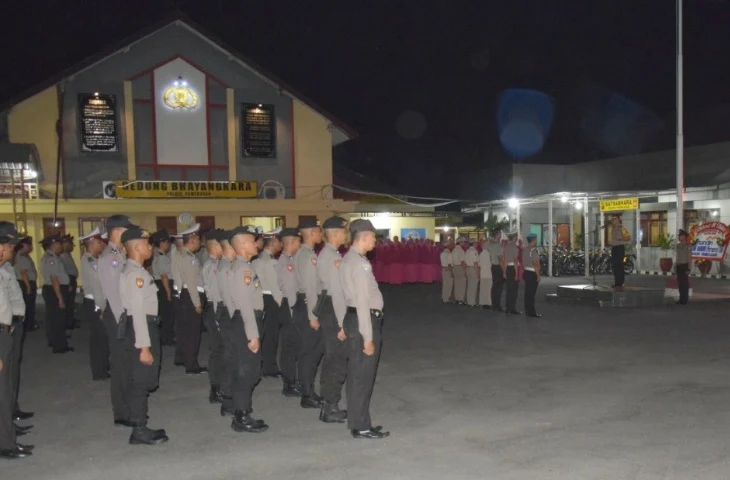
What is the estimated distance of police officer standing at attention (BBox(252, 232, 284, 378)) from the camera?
7.52 metres

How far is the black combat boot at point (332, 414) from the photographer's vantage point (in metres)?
6.12

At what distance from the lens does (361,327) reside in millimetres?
5410

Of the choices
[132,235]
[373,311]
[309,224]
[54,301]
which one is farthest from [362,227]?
[54,301]

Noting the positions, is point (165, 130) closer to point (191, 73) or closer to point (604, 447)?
point (191, 73)

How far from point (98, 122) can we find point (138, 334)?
731 inches

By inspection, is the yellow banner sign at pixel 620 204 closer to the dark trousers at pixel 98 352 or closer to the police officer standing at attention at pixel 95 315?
the police officer standing at attention at pixel 95 315

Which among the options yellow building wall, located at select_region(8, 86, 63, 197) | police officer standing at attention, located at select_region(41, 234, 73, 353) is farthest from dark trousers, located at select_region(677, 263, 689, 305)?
yellow building wall, located at select_region(8, 86, 63, 197)

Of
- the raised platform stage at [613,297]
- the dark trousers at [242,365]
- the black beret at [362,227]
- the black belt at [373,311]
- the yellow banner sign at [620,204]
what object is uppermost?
the yellow banner sign at [620,204]

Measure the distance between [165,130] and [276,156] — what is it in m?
4.20

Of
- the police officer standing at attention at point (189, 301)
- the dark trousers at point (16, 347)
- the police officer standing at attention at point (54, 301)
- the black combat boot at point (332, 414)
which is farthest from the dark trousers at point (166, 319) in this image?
the black combat boot at point (332, 414)

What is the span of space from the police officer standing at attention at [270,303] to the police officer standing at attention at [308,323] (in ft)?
1.71

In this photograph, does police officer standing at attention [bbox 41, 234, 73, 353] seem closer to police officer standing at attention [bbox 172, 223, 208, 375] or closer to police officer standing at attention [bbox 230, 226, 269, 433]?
police officer standing at attention [bbox 172, 223, 208, 375]

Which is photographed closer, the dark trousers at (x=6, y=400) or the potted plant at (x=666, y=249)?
the dark trousers at (x=6, y=400)

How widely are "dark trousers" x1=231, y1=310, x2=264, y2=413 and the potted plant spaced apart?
820 inches
